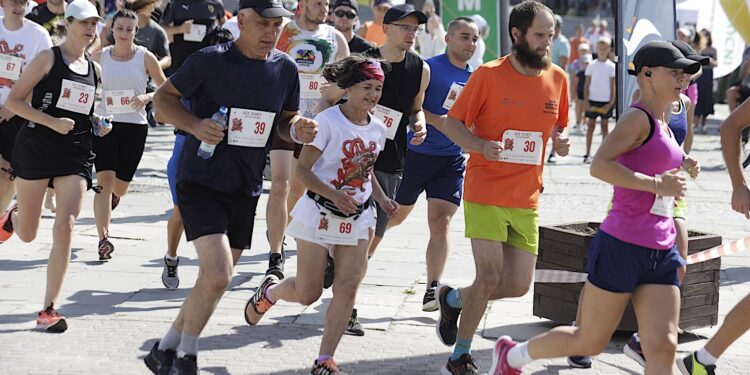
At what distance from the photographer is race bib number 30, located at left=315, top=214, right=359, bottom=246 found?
5910mm

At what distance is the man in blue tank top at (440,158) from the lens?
7.63m

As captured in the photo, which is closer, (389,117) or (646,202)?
(646,202)

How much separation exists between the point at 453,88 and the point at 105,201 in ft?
9.71

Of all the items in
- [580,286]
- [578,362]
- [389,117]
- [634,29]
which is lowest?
[578,362]

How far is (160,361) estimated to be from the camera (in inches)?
223

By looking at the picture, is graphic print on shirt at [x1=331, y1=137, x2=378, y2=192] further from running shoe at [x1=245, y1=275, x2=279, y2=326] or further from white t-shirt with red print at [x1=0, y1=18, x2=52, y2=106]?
white t-shirt with red print at [x1=0, y1=18, x2=52, y2=106]

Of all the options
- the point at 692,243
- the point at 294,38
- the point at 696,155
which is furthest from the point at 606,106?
the point at 692,243

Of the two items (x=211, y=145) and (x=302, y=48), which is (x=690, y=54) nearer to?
(x=211, y=145)

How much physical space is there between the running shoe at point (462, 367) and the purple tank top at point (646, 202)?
1231 millimetres

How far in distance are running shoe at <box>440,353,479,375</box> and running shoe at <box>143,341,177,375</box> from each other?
138cm

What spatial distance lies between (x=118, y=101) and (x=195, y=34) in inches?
209

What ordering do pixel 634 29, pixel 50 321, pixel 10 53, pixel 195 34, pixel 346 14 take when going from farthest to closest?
pixel 195 34 < pixel 346 14 < pixel 10 53 < pixel 634 29 < pixel 50 321

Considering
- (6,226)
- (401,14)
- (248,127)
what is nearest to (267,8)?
(248,127)

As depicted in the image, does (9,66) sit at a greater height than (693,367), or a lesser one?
greater
